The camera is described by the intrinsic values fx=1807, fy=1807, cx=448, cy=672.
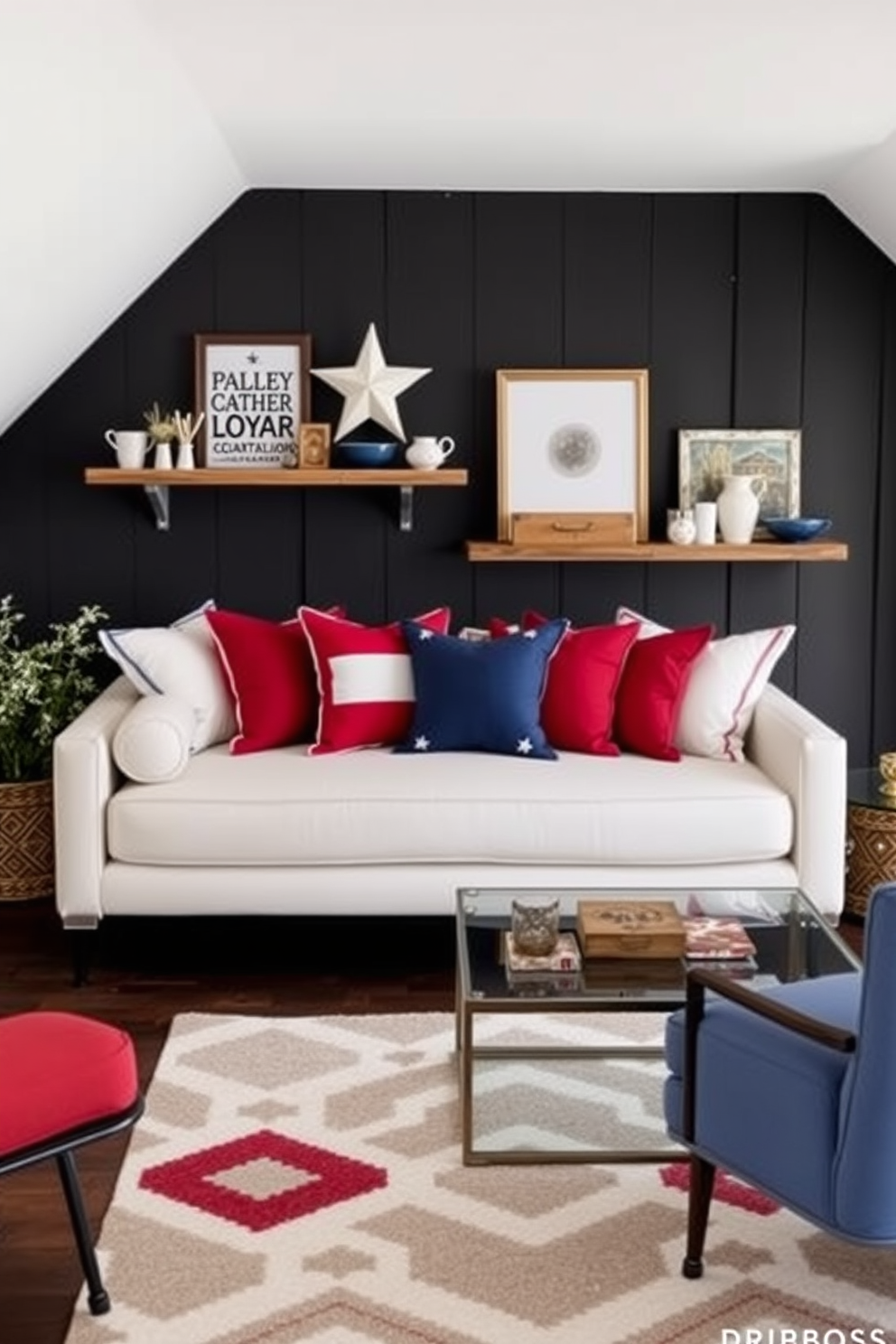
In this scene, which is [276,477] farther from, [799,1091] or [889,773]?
[799,1091]

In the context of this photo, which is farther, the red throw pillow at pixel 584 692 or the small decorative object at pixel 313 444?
the small decorative object at pixel 313 444

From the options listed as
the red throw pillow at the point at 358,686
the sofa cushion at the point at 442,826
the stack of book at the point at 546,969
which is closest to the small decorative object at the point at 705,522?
the red throw pillow at the point at 358,686

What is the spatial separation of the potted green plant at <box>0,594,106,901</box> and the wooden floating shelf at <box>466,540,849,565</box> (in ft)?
4.15

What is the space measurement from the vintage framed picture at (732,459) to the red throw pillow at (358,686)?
116 centimetres

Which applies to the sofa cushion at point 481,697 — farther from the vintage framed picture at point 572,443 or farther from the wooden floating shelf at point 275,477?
the vintage framed picture at point 572,443

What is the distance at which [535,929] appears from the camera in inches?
138

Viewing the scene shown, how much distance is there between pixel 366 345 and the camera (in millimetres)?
5305

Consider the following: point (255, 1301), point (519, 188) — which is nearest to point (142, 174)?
point (519, 188)

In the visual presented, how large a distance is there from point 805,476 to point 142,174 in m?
2.24

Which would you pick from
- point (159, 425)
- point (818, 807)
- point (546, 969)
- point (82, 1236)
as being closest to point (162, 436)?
point (159, 425)

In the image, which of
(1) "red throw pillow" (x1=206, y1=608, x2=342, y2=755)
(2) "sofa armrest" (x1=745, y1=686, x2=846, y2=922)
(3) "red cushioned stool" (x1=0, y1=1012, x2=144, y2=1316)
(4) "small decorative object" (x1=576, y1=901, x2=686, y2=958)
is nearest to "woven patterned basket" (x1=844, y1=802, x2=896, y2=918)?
(2) "sofa armrest" (x1=745, y1=686, x2=846, y2=922)

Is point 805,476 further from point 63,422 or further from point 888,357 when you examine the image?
point 63,422

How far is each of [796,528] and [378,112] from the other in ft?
5.77

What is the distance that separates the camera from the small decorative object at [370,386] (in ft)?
17.4
